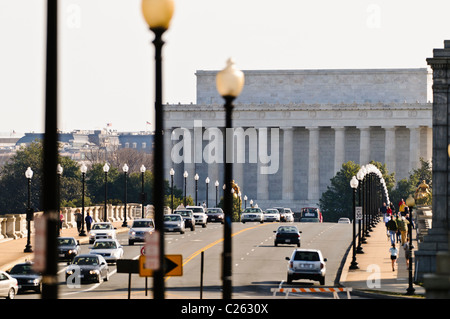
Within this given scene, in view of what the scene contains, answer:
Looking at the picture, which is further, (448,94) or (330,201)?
(330,201)

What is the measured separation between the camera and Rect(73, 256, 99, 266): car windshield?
4969 centimetres

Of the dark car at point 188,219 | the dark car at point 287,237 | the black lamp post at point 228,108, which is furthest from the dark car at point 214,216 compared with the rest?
the black lamp post at point 228,108

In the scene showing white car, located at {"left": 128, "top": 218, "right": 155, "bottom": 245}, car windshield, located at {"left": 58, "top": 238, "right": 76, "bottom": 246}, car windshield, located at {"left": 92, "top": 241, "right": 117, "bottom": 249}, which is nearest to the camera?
car windshield, located at {"left": 92, "top": 241, "right": 117, "bottom": 249}

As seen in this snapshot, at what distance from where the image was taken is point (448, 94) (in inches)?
1913

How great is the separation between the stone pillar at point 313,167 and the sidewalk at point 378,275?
9366 centimetres

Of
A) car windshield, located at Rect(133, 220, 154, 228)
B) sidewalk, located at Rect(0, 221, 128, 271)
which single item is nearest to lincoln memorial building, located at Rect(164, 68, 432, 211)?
sidewalk, located at Rect(0, 221, 128, 271)

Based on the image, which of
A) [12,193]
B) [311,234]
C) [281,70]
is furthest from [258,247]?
[281,70]

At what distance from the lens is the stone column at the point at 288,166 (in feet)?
549

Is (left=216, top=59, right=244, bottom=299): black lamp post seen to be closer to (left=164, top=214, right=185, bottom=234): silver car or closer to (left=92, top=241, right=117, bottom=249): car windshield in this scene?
(left=92, top=241, right=117, bottom=249): car windshield

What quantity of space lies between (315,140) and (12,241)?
101260mm

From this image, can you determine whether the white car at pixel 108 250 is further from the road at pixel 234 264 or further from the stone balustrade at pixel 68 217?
the stone balustrade at pixel 68 217

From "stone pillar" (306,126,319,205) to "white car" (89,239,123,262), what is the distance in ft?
348

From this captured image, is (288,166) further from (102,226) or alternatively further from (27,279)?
(27,279)
